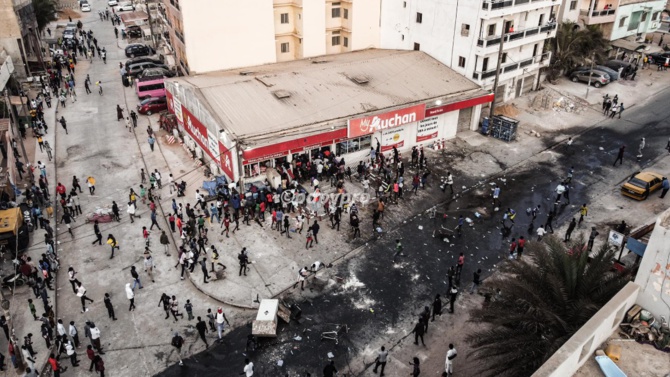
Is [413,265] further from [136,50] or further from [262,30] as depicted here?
[136,50]

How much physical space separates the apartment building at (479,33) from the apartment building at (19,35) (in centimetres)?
3075

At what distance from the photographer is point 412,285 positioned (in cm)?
2281

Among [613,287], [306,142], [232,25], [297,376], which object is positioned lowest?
[297,376]

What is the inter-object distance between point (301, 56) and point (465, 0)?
1254 centimetres

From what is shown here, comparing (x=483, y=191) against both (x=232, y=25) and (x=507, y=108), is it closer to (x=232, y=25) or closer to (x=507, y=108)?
(x=507, y=108)

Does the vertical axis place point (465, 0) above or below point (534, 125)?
above

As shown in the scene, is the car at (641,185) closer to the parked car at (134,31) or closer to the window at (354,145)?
the window at (354,145)

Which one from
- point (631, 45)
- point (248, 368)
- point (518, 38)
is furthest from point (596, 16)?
point (248, 368)

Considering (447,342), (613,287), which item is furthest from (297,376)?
(613,287)

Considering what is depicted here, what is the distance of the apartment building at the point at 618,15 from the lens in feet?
150

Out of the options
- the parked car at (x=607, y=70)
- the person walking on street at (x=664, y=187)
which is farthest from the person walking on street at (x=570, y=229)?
the parked car at (x=607, y=70)

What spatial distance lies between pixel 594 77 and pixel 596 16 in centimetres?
609

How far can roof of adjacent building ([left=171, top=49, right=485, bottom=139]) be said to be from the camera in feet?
97.2

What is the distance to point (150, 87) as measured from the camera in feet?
136
